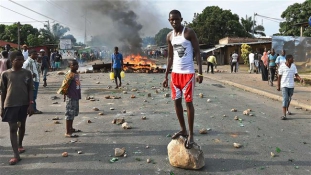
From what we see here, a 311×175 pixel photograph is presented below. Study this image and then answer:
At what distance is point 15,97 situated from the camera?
463cm

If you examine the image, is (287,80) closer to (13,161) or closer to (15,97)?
(15,97)

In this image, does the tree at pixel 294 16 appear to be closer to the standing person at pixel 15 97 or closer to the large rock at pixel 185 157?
the large rock at pixel 185 157

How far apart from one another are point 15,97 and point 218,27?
4739 centimetres

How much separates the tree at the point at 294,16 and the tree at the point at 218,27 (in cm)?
781

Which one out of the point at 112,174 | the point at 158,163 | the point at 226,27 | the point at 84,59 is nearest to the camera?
the point at 112,174

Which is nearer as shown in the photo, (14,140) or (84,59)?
(14,140)

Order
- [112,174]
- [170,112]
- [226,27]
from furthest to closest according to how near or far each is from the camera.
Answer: [226,27]
[170,112]
[112,174]

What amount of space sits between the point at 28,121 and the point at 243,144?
15.7 ft

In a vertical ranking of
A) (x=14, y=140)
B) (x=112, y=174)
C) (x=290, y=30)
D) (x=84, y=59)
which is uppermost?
(x=290, y=30)

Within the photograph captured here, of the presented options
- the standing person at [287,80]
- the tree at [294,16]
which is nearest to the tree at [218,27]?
the tree at [294,16]

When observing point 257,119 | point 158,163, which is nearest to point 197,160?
point 158,163

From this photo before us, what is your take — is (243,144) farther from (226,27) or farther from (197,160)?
(226,27)

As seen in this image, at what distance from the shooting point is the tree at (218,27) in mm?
48562

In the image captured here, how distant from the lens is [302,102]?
9.23 metres
